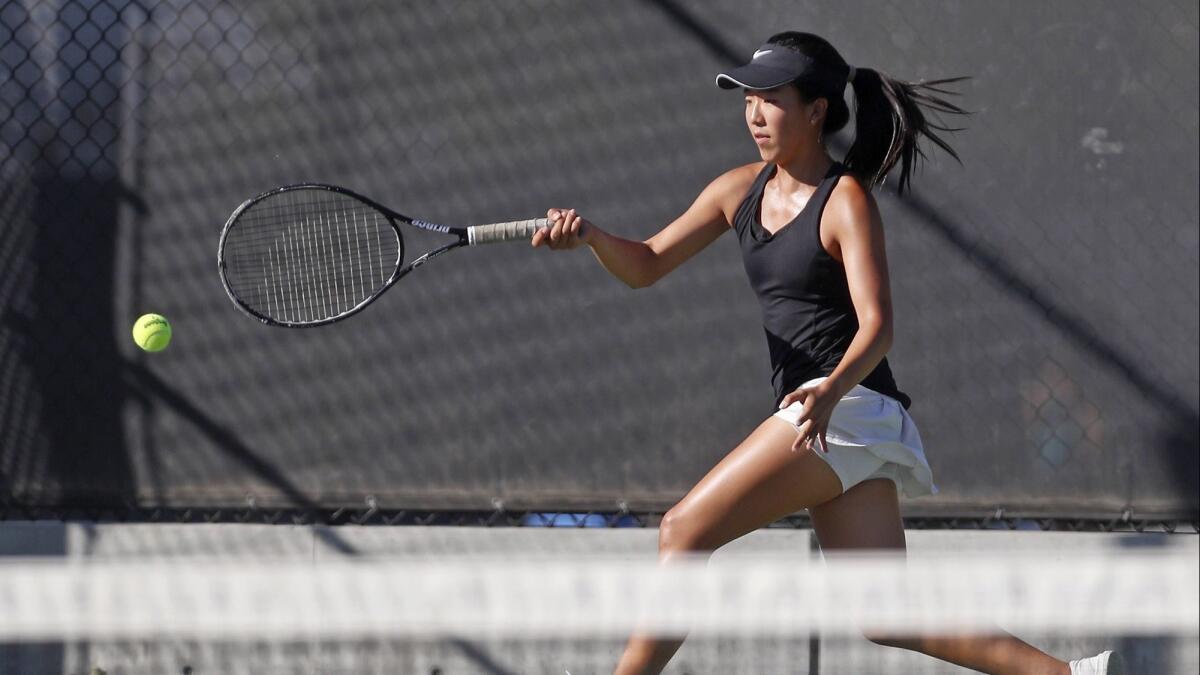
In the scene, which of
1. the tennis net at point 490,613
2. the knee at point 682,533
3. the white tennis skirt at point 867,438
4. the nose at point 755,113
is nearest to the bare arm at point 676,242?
the nose at point 755,113

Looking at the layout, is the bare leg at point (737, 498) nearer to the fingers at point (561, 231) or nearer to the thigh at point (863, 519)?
the thigh at point (863, 519)

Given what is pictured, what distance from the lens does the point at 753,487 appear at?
10.2 ft

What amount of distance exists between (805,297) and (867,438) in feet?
1.03

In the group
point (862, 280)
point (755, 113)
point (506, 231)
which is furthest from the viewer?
point (506, 231)

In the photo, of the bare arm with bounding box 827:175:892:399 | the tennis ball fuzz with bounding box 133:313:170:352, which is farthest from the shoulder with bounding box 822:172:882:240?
the tennis ball fuzz with bounding box 133:313:170:352

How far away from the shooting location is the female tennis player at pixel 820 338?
3.10m

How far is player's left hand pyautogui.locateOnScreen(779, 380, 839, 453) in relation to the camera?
2949 mm

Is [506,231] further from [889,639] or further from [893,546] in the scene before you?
[889,639]

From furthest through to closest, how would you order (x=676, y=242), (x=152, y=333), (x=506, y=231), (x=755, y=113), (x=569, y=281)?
1. (x=569, y=281)
2. (x=152, y=333)
3. (x=676, y=242)
4. (x=506, y=231)
5. (x=755, y=113)

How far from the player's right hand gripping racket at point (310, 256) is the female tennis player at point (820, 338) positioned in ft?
3.15

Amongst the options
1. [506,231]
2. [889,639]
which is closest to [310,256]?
[506,231]

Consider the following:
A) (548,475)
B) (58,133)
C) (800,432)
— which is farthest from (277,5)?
(800,432)

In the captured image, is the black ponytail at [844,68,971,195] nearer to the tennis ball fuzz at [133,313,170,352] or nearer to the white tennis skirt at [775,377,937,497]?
the white tennis skirt at [775,377,937,497]

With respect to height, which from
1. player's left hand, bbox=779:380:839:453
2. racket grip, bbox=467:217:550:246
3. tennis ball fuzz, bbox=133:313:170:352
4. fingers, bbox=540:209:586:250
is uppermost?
tennis ball fuzz, bbox=133:313:170:352
